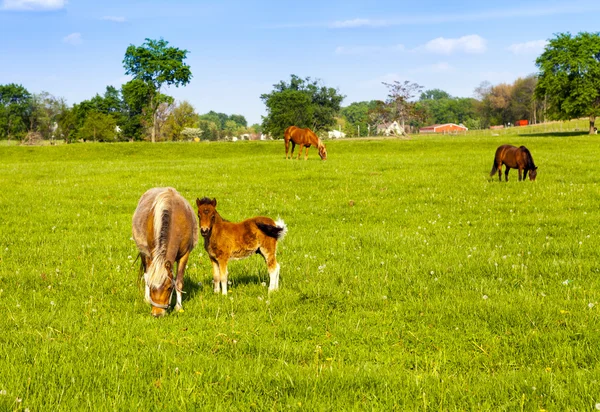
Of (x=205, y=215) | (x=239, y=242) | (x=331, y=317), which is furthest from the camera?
(x=239, y=242)

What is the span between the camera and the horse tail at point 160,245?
24.8ft

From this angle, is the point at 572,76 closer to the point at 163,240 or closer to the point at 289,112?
the point at 289,112

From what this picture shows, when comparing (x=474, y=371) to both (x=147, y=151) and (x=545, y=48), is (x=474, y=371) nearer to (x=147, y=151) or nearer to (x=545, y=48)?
(x=147, y=151)

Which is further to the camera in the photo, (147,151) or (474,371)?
(147,151)

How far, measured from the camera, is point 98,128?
407ft

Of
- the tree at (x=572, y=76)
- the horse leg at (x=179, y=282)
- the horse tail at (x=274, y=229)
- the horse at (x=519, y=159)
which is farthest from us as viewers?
the tree at (x=572, y=76)

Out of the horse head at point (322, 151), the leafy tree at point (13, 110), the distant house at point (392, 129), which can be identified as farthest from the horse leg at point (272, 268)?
the leafy tree at point (13, 110)

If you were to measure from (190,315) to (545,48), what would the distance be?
97358 mm

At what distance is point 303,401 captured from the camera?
5.37 metres

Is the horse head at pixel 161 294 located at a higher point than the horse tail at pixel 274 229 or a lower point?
lower

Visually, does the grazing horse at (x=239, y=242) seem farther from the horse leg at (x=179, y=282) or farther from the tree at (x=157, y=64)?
the tree at (x=157, y=64)

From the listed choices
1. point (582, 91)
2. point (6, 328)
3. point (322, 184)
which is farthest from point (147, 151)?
point (582, 91)

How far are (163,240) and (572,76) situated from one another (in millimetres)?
93249

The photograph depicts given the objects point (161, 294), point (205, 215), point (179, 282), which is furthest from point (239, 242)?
point (161, 294)
